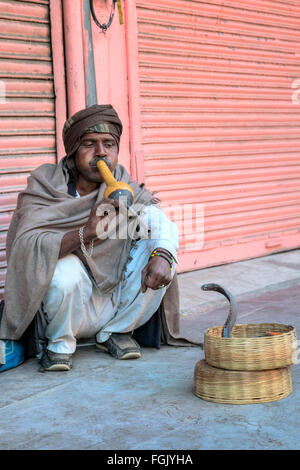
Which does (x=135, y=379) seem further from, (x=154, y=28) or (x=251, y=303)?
(x=154, y=28)

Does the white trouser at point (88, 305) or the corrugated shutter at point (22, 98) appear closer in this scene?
the white trouser at point (88, 305)

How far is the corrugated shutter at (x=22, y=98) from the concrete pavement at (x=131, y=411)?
1351 millimetres

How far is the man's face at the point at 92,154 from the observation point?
3.57m

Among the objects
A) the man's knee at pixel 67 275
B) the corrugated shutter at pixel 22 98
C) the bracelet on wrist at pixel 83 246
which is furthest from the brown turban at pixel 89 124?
the corrugated shutter at pixel 22 98

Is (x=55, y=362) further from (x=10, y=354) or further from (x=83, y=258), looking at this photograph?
(x=83, y=258)

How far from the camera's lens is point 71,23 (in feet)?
15.3

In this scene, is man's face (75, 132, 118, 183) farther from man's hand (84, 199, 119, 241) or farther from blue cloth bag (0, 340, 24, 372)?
blue cloth bag (0, 340, 24, 372)

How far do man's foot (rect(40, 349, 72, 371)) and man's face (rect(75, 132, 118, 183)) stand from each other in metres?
0.90

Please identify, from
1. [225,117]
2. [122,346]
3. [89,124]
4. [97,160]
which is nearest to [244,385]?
[122,346]

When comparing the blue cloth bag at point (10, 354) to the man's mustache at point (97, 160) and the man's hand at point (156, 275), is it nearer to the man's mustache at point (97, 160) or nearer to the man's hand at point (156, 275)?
the man's hand at point (156, 275)

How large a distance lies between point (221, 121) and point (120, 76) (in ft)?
4.15

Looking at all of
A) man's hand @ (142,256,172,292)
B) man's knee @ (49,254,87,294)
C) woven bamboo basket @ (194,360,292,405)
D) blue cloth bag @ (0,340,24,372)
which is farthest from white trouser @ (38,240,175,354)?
woven bamboo basket @ (194,360,292,405)

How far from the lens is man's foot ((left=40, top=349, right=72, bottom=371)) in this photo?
131 inches
